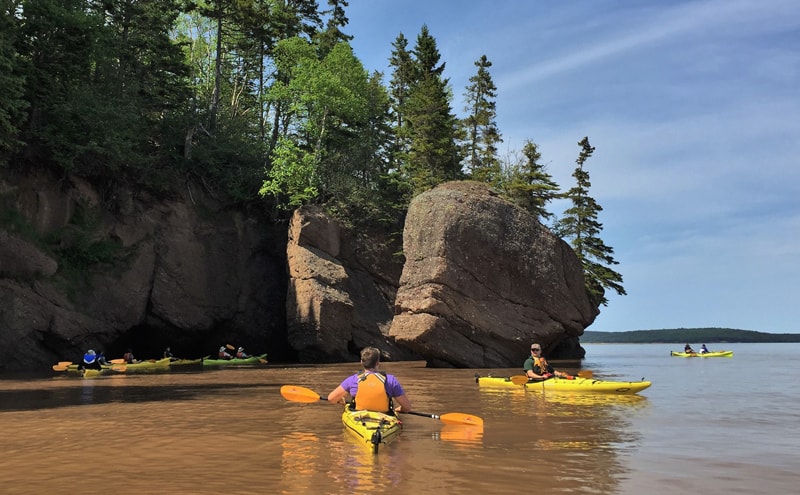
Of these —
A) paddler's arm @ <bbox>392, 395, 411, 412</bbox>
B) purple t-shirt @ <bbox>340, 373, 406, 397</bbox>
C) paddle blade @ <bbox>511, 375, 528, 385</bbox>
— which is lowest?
paddle blade @ <bbox>511, 375, 528, 385</bbox>

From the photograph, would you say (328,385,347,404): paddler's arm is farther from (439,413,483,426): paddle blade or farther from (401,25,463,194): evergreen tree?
(401,25,463,194): evergreen tree

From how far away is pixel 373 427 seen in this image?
8.98 metres

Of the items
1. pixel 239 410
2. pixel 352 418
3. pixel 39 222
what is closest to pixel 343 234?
pixel 39 222

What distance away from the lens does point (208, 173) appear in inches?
1431

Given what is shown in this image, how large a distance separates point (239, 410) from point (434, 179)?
2589 centimetres

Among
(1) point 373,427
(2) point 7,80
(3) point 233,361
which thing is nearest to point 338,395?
(1) point 373,427

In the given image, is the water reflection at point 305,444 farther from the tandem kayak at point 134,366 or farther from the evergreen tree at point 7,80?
the evergreen tree at point 7,80

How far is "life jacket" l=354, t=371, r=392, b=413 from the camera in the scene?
9773mm

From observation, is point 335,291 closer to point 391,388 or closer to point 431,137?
point 431,137

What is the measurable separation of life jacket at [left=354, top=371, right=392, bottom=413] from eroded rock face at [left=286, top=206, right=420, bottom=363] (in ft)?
73.0

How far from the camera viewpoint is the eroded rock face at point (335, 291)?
32.2 m

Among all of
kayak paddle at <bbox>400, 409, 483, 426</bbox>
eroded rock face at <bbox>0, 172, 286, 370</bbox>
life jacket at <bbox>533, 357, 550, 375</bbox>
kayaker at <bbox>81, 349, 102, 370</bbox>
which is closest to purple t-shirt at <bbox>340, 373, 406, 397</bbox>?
kayak paddle at <bbox>400, 409, 483, 426</bbox>

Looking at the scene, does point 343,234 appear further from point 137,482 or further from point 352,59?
point 137,482

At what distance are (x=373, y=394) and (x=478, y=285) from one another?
1810 cm
